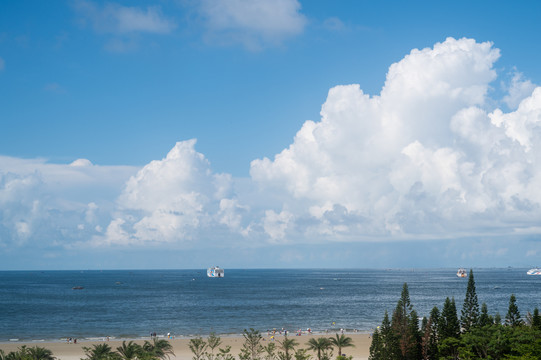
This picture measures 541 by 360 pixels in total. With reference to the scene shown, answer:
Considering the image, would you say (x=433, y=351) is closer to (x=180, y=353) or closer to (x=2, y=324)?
(x=180, y=353)

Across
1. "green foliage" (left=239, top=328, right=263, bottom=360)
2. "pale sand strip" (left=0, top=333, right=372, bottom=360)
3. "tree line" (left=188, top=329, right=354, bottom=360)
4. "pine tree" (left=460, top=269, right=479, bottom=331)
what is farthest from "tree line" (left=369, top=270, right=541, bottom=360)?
"green foliage" (left=239, top=328, right=263, bottom=360)

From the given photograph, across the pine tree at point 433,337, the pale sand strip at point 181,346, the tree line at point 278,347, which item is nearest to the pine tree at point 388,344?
the tree line at point 278,347

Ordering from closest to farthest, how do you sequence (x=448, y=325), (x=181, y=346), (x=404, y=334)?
(x=404, y=334)
(x=448, y=325)
(x=181, y=346)

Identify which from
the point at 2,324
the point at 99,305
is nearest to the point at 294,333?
the point at 2,324

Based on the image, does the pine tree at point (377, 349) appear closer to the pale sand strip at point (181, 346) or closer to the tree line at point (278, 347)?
the tree line at point (278, 347)

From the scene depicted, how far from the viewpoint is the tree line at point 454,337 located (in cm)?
5309

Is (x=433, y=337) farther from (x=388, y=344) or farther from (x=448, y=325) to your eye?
(x=388, y=344)

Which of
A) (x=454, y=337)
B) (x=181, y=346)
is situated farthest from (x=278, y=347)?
(x=454, y=337)

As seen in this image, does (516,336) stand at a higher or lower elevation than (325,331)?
higher

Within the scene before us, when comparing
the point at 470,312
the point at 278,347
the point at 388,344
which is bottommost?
the point at 278,347

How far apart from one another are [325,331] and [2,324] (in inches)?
3025

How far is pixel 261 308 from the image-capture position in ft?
476

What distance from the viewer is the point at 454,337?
63.2 meters

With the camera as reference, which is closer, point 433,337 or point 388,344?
point 388,344
